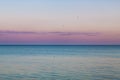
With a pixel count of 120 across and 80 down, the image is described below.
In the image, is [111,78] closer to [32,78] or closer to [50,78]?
[50,78]

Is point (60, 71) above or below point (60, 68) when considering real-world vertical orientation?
below

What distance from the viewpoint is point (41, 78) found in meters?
26.9

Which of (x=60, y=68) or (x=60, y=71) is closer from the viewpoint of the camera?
(x=60, y=71)

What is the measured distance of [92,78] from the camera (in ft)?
87.6

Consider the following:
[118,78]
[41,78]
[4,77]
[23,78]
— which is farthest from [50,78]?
[118,78]

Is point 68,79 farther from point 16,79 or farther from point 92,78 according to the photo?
point 16,79

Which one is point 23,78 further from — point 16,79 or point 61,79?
point 61,79

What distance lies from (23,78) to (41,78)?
5.91 feet

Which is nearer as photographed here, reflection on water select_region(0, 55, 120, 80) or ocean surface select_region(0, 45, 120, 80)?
reflection on water select_region(0, 55, 120, 80)

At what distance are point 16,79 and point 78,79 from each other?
238 inches

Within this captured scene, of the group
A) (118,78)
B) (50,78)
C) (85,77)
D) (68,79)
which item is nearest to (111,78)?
(118,78)

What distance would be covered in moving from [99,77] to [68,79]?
354 cm

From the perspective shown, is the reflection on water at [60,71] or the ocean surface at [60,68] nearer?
the reflection on water at [60,71]

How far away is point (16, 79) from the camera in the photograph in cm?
2602
